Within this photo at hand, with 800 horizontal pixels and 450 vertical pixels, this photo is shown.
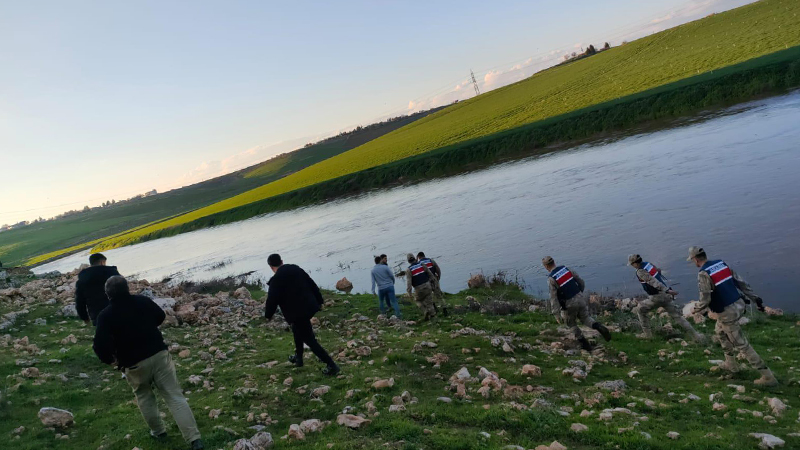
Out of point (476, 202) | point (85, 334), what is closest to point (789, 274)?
point (85, 334)

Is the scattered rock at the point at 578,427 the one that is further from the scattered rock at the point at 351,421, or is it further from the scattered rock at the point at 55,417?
the scattered rock at the point at 55,417

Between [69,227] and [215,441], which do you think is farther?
[69,227]

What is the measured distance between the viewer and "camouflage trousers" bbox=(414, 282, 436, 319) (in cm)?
1592

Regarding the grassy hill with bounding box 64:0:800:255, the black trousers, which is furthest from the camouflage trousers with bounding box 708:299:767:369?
the grassy hill with bounding box 64:0:800:255

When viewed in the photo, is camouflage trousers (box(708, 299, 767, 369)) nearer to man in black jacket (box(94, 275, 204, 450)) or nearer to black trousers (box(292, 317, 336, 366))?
black trousers (box(292, 317, 336, 366))

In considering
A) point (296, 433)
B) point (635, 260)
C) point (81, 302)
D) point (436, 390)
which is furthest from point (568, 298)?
point (81, 302)

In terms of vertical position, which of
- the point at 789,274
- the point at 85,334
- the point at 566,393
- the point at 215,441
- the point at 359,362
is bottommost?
the point at 789,274

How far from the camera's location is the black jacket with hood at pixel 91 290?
37.1 feet

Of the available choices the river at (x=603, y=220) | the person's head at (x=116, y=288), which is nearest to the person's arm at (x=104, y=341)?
the person's head at (x=116, y=288)

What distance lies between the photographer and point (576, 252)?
21078 millimetres

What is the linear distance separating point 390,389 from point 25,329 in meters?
14.0

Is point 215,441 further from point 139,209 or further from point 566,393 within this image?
point 139,209

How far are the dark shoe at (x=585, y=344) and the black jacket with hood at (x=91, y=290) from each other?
11306mm

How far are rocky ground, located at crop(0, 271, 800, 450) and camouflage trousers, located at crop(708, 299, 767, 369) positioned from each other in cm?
50
